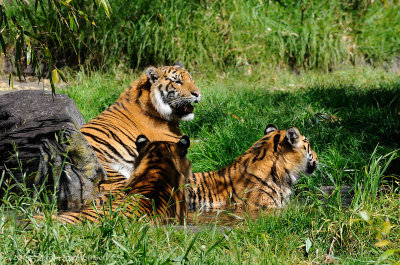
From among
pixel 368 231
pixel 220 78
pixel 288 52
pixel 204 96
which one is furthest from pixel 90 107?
pixel 368 231

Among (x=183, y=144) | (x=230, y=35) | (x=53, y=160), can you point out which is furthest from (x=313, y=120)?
(x=230, y=35)

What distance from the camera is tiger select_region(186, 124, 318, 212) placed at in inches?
203

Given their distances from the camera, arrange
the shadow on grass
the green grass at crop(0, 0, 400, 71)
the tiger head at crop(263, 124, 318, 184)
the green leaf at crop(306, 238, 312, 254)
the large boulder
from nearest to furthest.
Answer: the green leaf at crop(306, 238, 312, 254) → the large boulder → the tiger head at crop(263, 124, 318, 184) → the shadow on grass → the green grass at crop(0, 0, 400, 71)

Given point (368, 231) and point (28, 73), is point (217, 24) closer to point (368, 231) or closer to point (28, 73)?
point (28, 73)

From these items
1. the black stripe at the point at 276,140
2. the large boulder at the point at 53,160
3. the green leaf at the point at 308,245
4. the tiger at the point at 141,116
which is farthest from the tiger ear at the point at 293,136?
the green leaf at the point at 308,245

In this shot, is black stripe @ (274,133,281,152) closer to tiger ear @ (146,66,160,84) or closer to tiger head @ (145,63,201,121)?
tiger head @ (145,63,201,121)

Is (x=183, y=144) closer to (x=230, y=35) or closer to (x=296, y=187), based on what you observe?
(x=296, y=187)

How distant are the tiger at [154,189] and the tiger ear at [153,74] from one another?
1.73m

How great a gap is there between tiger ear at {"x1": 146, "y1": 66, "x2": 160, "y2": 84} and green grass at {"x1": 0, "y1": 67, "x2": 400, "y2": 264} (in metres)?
0.92

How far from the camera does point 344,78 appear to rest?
10.3 meters

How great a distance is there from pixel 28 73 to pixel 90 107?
145 inches

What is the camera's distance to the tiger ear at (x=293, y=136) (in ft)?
17.4

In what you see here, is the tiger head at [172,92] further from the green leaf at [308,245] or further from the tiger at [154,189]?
the green leaf at [308,245]

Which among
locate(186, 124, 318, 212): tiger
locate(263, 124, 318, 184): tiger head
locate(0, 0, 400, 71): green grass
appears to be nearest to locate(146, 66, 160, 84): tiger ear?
locate(186, 124, 318, 212): tiger
